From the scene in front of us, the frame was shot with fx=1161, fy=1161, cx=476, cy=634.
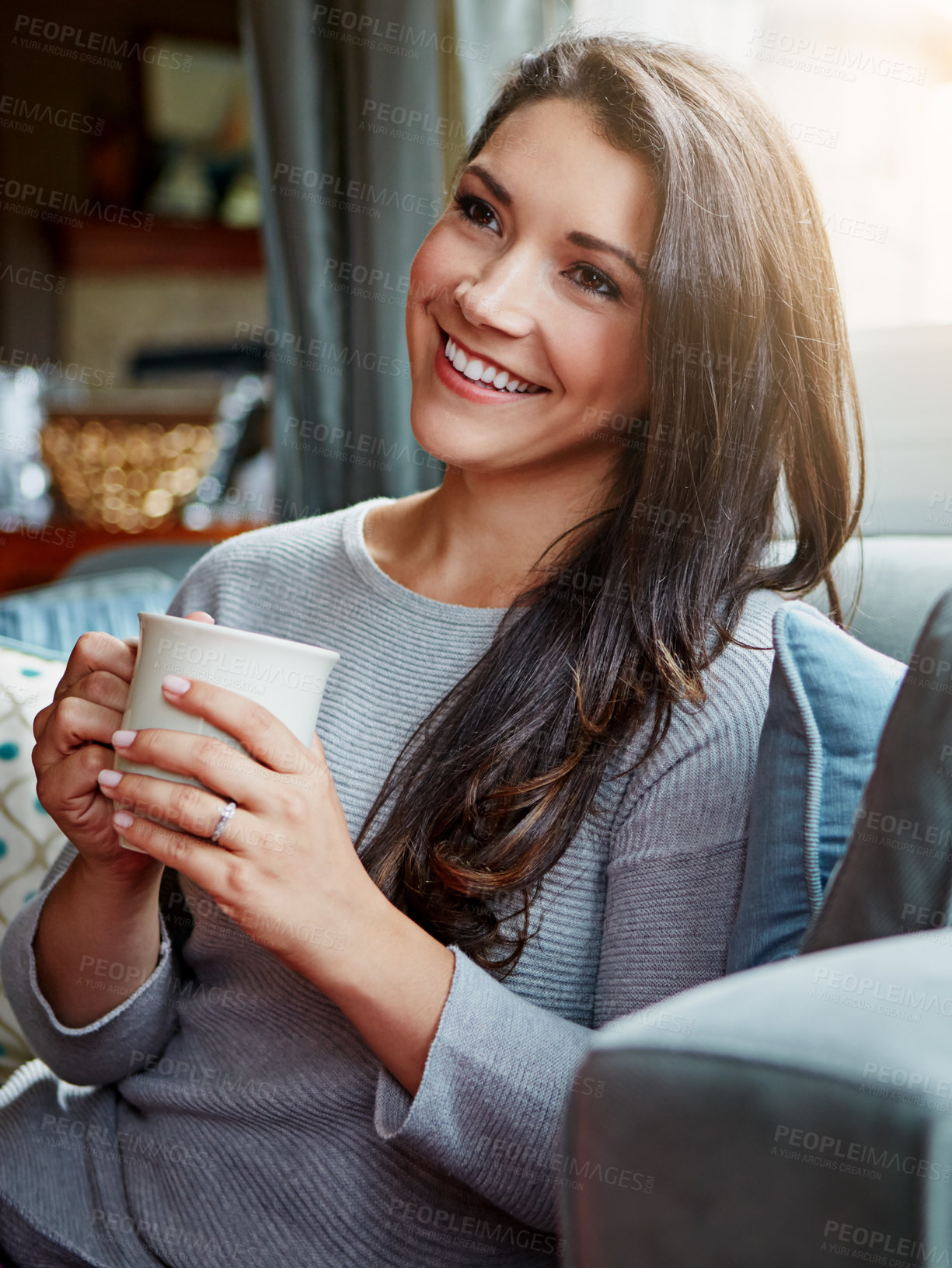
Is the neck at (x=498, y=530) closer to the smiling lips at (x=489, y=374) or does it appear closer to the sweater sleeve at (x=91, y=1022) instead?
the smiling lips at (x=489, y=374)

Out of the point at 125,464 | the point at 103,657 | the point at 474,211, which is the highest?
the point at 474,211

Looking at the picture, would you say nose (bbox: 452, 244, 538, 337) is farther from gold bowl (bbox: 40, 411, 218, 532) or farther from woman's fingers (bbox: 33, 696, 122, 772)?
gold bowl (bbox: 40, 411, 218, 532)

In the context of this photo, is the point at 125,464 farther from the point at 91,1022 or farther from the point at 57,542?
the point at 91,1022

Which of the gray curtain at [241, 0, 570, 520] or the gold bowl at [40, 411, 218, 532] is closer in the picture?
the gray curtain at [241, 0, 570, 520]

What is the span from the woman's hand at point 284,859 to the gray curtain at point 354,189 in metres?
1.37

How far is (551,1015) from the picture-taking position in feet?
2.52

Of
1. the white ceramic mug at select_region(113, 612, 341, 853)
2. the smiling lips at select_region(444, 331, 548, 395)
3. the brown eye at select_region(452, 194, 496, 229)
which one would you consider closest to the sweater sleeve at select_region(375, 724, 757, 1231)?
the white ceramic mug at select_region(113, 612, 341, 853)

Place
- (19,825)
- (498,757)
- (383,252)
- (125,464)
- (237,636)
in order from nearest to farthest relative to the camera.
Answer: (237,636) → (498,757) → (19,825) → (383,252) → (125,464)

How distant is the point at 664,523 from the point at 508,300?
8.3 inches

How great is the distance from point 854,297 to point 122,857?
105cm

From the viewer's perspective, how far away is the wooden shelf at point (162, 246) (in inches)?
191

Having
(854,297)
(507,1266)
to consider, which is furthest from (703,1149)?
(854,297)

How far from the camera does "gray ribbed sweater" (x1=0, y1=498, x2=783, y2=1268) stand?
722mm

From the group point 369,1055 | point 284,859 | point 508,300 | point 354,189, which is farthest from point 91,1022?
point 354,189
